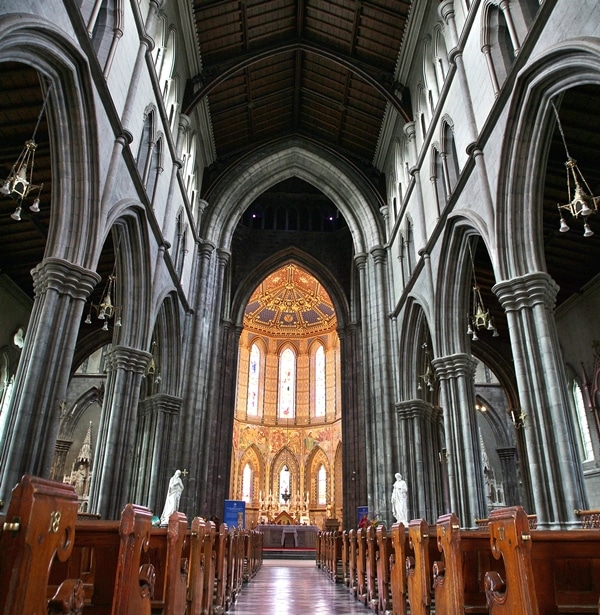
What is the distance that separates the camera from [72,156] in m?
9.88

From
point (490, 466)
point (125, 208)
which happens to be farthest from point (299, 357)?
point (125, 208)

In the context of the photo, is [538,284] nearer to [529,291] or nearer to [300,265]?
[529,291]

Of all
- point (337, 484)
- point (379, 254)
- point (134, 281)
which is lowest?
point (337, 484)

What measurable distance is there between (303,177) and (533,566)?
21544mm

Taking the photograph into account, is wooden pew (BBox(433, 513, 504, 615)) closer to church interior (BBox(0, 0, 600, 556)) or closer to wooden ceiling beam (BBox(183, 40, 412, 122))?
church interior (BBox(0, 0, 600, 556))

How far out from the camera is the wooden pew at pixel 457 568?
12.1 feet

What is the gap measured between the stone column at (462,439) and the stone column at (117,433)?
301 inches

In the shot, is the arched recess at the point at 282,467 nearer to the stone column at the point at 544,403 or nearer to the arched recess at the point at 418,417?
the arched recess at the point at 418,417

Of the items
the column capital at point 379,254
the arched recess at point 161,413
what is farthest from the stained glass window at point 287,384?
the arched recess at point 161,413

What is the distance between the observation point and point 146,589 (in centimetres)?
334

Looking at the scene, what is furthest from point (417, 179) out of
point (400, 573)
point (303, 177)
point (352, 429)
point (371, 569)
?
point (400, 573)

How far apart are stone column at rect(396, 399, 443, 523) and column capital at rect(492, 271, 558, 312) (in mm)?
8885

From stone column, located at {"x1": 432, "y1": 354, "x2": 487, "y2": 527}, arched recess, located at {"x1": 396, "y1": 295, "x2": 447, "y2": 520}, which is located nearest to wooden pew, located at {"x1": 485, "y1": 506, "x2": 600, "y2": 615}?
stone column, located at {"x1": 432, "y1": 354, "x2": 487, "y2": 527}

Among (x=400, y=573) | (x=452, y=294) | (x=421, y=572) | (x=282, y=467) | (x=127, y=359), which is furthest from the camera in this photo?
(x=282, y=467)
